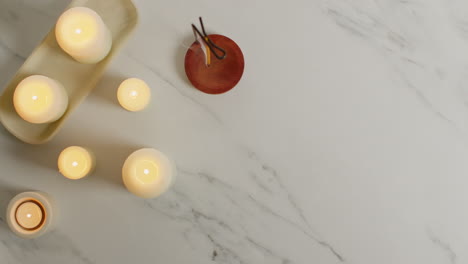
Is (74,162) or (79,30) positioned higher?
(79,30)

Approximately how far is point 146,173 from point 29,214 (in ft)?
0.52

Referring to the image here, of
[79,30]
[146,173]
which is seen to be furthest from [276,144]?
[79,30]

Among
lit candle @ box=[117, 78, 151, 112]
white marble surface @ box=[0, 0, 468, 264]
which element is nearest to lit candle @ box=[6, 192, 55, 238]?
white marble surface @ box=[0, 0, 468, 264]

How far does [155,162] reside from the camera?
55 centimetres

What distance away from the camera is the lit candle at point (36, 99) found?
1.75ft

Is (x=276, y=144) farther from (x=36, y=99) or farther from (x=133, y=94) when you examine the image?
(x=36, y=99)

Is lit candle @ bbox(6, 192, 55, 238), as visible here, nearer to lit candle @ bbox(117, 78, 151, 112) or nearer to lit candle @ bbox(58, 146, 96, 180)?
lit candle @ bbox(58, 146, 96, 180)

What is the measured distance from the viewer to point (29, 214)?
0.57 m

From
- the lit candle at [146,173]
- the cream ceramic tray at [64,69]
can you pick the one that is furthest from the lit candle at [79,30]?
the lit candle at [146,173]

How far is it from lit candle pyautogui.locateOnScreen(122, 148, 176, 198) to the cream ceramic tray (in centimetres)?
11

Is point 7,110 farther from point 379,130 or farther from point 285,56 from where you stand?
point 379,130

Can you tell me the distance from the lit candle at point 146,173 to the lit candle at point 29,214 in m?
0.11

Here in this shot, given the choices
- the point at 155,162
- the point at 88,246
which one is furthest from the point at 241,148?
the point at 88,246

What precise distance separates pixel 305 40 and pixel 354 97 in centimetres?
10
